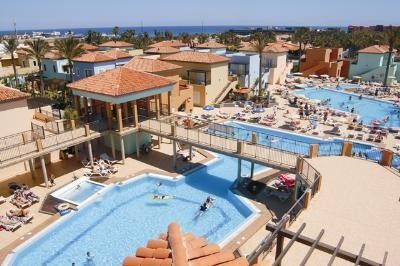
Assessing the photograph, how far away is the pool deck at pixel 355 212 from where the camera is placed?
11.8m

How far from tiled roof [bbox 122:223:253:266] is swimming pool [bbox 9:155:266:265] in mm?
12534

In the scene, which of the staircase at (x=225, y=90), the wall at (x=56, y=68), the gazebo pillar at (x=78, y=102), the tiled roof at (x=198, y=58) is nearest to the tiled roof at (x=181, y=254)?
the gazebo pillar at (x=78, y=102)

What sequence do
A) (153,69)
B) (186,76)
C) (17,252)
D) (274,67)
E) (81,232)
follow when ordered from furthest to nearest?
1. (274,67)
2. (186,76)
3. (153,69)
4. (81,232)
5. (17,252)

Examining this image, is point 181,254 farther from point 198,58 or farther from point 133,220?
point 198,58

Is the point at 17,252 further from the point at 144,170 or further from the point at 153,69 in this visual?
the point at 153,69

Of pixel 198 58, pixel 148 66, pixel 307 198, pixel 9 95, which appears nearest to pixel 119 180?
pixel 9 95

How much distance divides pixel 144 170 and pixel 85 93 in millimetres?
7853

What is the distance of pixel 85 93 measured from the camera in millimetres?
25922

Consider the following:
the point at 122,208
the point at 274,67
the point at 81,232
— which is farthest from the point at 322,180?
the point at 274,67

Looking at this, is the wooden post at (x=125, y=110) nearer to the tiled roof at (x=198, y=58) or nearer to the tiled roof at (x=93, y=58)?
the tiled roof at (x=93, y=58)

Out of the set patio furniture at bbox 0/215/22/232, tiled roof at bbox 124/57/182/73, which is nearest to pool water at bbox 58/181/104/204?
patio furniture at bbox 0/215/22/232

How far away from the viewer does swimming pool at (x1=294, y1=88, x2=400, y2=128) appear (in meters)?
40.2

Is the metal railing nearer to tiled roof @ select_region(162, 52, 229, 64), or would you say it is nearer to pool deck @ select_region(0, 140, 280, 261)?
pool deck @ select_region(0, 140, 280, 261)

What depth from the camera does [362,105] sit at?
151ft
